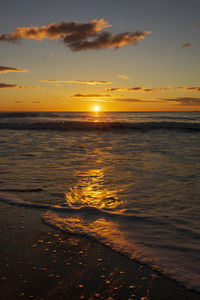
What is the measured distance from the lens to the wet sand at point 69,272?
7.49 ft

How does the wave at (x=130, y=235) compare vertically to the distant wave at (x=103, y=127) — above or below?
below

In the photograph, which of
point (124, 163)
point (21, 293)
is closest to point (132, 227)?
point (21, 293)

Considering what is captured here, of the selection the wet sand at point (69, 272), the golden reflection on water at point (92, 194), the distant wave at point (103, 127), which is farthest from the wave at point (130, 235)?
the distant wave at point (103, 127)

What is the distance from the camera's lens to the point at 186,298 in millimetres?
2232

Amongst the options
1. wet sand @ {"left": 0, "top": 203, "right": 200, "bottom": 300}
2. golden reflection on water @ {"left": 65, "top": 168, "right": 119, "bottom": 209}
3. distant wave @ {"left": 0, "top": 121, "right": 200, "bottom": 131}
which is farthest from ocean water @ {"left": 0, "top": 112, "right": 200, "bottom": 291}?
distant wave @ {"left": 0, "top": 121, "right": 200, "bottom": 131}

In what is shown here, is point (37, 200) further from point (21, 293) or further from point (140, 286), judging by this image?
point (140, 286)

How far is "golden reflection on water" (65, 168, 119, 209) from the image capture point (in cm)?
452

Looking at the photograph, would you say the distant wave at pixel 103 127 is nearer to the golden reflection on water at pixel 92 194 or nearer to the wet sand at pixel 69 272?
the golden reflection on water at pixel 92 194

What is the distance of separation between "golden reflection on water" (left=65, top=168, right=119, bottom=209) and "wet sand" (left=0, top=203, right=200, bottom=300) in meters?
1.23

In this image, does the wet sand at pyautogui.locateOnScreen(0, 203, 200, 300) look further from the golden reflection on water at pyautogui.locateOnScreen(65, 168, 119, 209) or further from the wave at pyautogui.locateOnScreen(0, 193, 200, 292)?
the golden reflection on water at pyautogui.locateOnScreen(65, 168, 119, 209)

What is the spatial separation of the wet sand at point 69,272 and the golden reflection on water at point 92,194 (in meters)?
1.23

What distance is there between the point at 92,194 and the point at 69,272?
2511 millimetres

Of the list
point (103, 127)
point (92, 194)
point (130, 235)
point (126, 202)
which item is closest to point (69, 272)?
point (130, 235)

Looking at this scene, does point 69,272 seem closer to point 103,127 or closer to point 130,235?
point 130,235
